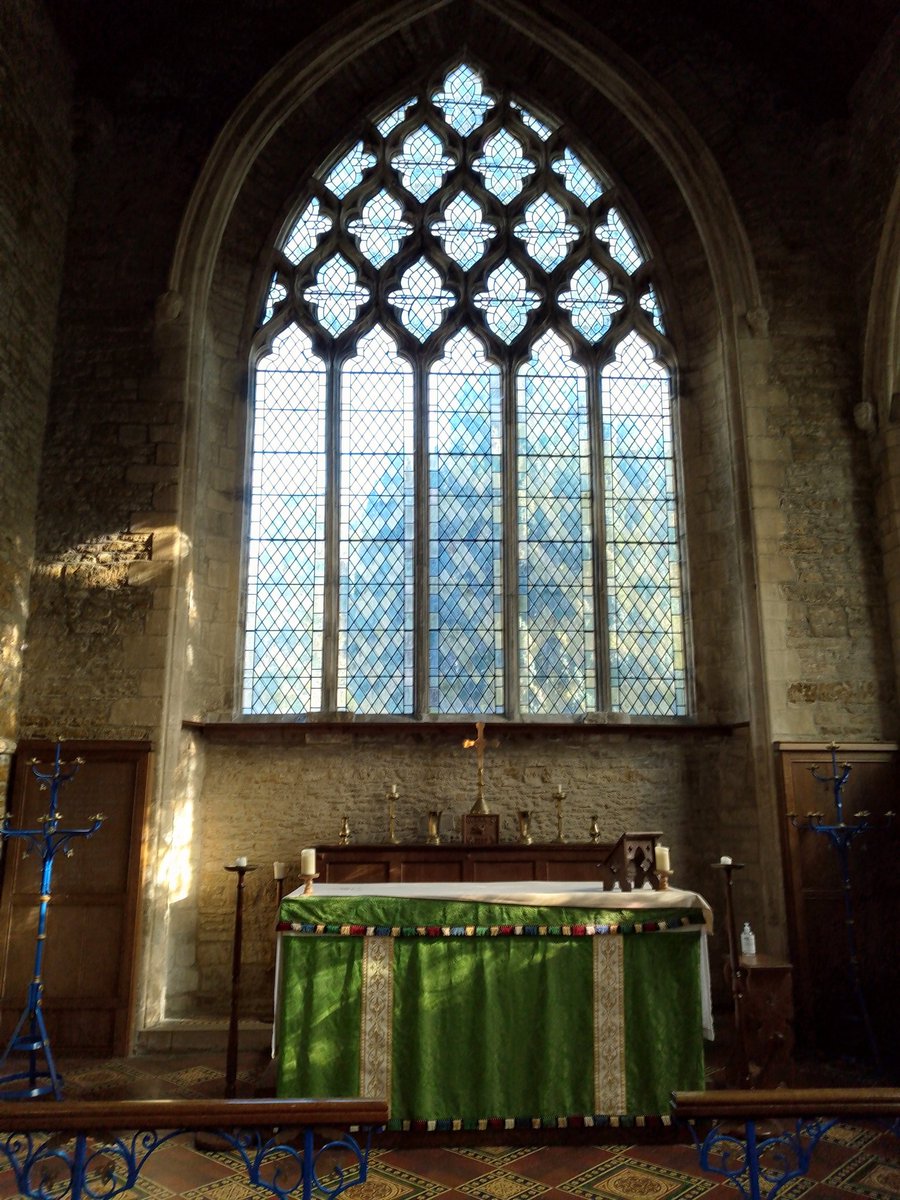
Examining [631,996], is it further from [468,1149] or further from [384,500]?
[384,500]

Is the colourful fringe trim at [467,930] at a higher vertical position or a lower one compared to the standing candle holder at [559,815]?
lower

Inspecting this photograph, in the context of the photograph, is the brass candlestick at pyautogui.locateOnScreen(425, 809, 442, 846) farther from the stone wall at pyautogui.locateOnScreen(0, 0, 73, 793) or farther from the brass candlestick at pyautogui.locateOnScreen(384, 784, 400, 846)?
the stone wall at pyautogui.locateOnScreen(0, 0, 73, 793)

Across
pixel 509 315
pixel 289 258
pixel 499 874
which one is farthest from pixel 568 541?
pixel 289 258

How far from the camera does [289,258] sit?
26.2ft

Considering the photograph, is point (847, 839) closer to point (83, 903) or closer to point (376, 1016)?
point (376, 1016)

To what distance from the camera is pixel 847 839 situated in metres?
5.66

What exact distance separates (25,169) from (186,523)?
2656 mm

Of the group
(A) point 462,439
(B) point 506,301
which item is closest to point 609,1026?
(A) point 462,439

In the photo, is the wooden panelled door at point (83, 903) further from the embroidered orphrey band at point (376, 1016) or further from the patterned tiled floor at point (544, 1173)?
the embroidered orphrey band at point (376, 1016)

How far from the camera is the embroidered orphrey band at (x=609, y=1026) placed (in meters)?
3.98

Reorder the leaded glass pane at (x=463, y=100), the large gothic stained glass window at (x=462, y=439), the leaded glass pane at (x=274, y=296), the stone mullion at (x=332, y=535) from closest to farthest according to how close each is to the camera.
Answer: the stone mullion at (x=332, y=535) < the large gothic stained glass window at (x=462, y=439) < the leaded glass pane at (x=274, y=296) < the leaded glass pane at (x=463, y=100)

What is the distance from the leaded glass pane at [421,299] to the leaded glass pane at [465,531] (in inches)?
10.6

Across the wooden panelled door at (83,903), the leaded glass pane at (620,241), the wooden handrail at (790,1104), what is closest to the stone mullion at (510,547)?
the leaded glass pane at (620,241)

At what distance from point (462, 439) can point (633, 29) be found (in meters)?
3.74
